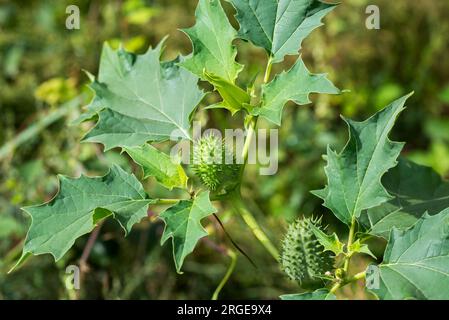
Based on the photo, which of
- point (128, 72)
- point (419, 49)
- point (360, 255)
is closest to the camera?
point (128, 72)

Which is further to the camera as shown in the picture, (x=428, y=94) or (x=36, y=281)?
(x=428, y=94)

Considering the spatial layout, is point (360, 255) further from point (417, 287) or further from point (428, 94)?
point (417, 287)

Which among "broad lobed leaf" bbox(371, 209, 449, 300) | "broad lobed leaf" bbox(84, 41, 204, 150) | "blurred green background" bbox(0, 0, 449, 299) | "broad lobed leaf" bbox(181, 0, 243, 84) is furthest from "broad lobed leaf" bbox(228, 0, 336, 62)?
"blurred green background" bbox(0, 0, 449, 299)

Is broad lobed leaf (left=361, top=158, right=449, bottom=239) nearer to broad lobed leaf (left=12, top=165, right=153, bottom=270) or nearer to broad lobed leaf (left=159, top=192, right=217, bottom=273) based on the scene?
broad lobed leaf (left=159, top=192, right=217, bottom=273)

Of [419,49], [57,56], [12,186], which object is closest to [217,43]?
[12,186]

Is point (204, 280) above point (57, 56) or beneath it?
beneath
